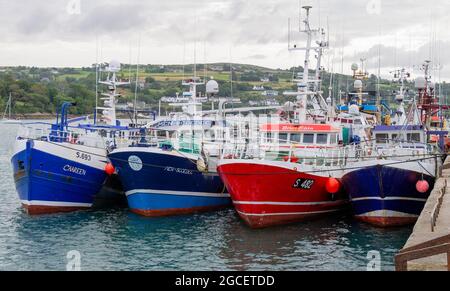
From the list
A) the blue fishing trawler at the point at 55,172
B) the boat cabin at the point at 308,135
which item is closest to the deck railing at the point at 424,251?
the boat cabin at the point at 308,135

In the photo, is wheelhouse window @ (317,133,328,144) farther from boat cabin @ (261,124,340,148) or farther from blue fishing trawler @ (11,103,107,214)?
blue fishing trawler @ (11,103,107,214)

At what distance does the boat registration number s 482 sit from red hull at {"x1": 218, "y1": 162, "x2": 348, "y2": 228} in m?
0.05

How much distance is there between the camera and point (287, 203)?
2258 cm

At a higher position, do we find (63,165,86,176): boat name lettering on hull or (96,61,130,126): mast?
(96,61,130,126): mast

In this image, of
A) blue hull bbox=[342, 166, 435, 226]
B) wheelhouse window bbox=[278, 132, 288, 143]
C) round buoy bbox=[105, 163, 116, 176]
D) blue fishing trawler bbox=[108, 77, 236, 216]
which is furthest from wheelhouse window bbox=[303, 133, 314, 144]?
round buoy bbox=[105, 163, 116, 176]

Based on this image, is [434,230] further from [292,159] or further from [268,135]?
[268,135]

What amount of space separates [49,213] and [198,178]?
242 inches

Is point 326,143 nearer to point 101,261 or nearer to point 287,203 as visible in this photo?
point 287,203

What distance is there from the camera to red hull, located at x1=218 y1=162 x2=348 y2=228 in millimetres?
21562

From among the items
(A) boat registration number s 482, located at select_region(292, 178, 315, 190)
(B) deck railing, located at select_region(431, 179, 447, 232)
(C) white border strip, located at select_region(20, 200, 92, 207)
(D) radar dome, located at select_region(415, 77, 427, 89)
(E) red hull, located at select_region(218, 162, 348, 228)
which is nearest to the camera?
(B) deck railing, located at select_region(431, 179, 447, 232)

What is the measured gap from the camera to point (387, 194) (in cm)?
2181

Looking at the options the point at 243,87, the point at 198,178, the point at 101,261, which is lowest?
the point at 101,261
